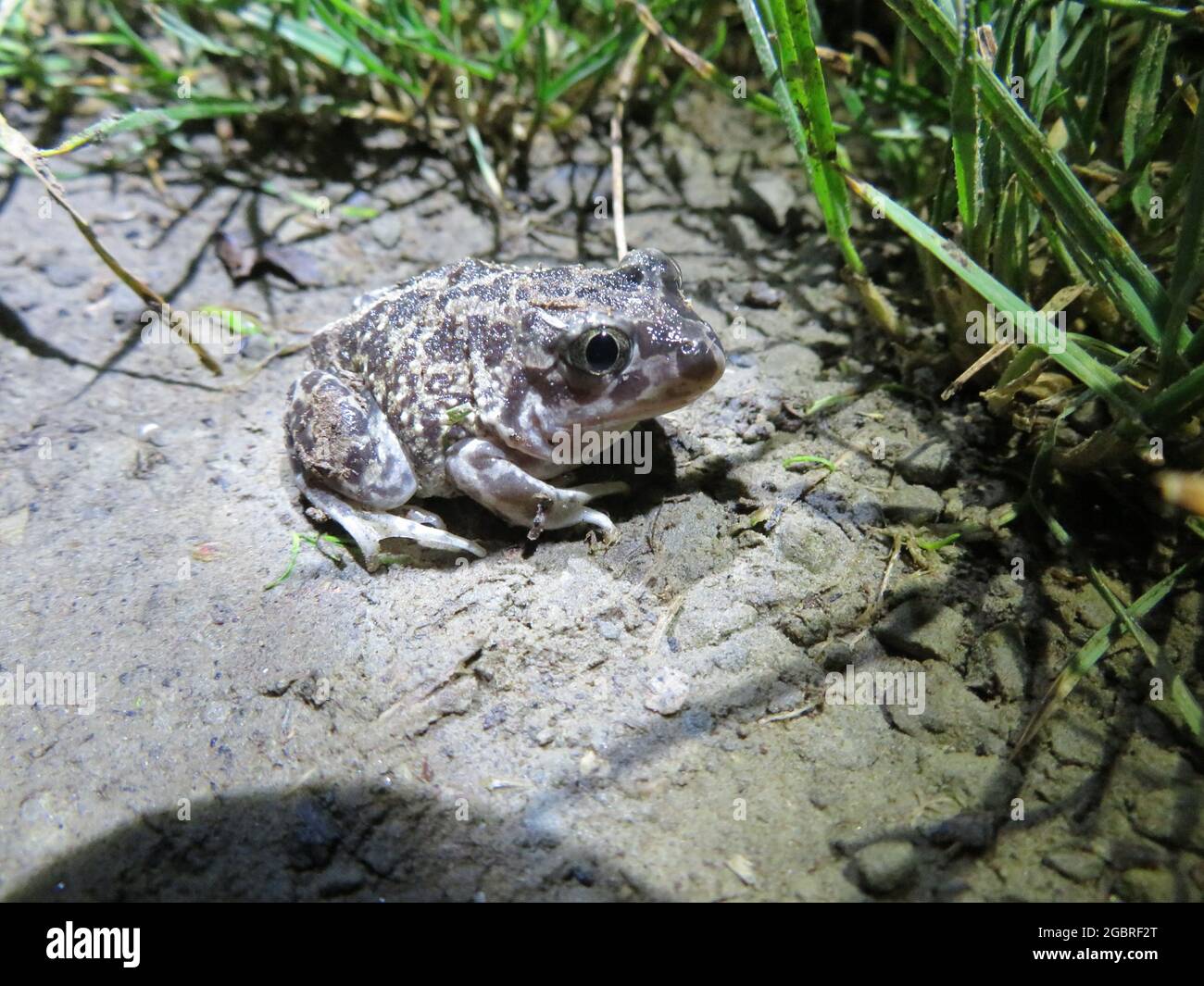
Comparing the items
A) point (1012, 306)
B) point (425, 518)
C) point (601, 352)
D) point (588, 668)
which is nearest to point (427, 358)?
point (425, 518)

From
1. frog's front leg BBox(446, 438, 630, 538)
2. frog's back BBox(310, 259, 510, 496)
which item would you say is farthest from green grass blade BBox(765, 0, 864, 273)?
frog's front leg BBox(446, 438, 630, 538)

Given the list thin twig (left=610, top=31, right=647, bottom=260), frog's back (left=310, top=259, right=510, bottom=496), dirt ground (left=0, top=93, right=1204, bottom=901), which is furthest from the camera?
thin twig (left=610, top=31, right=647, bottom=260)

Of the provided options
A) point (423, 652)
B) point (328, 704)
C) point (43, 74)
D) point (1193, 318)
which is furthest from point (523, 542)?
point (43, 74)

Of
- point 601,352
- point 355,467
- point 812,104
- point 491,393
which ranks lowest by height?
point 355,467

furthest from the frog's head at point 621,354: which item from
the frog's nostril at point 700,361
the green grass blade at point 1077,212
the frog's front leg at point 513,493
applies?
the green grass blade at point 1077,212

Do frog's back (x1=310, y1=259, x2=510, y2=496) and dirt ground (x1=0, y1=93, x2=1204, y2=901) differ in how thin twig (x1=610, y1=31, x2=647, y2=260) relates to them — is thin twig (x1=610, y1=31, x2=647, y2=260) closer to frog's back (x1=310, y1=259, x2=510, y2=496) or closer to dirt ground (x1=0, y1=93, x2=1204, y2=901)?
dirt ground (x1=0, y1=93, x2=1204, y2=901)

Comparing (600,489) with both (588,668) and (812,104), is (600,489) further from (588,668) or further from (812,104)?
(812,104)

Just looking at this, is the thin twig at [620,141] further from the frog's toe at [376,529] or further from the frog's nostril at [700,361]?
the frog's toe at [376,529]
